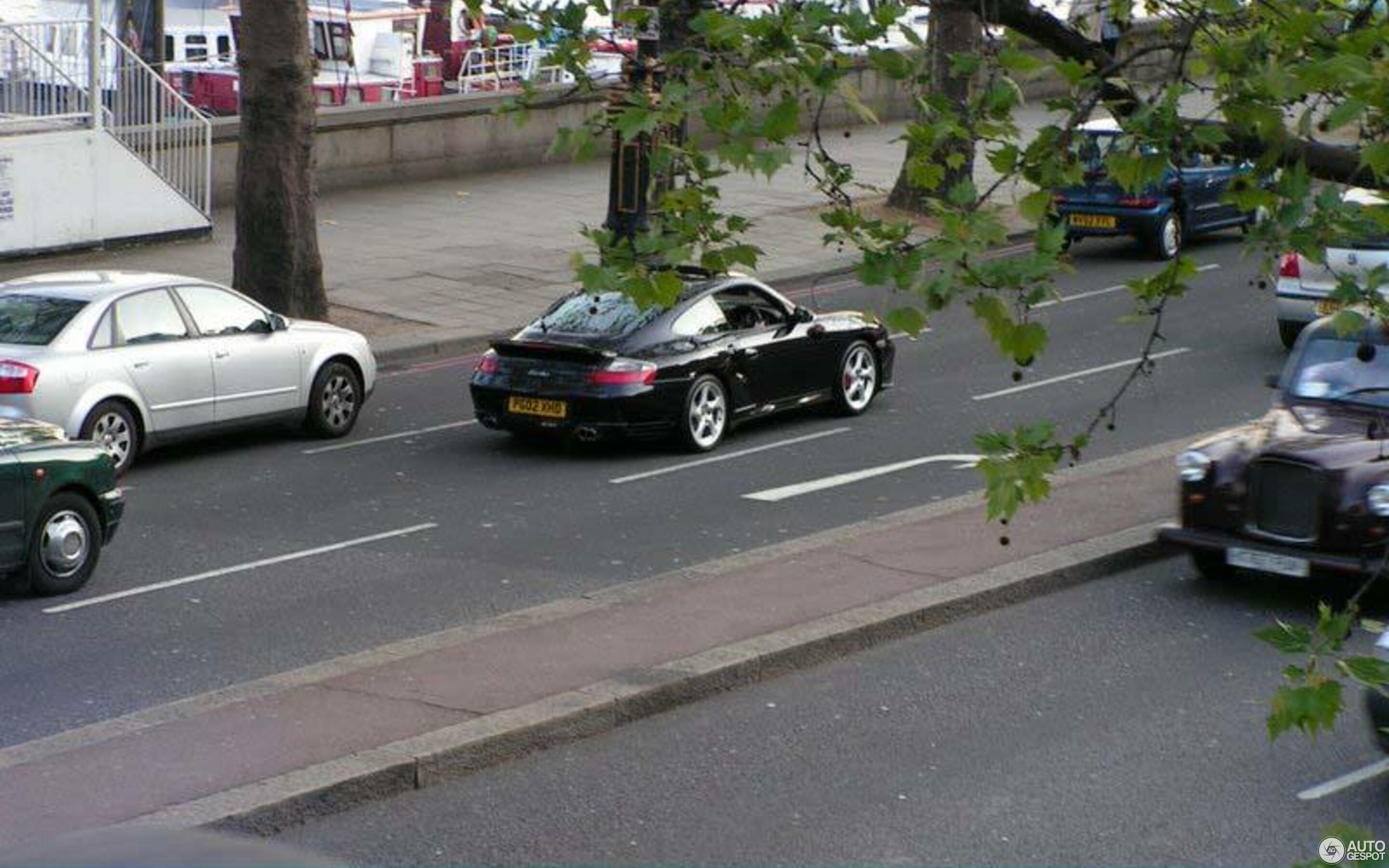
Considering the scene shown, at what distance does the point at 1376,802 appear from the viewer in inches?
368

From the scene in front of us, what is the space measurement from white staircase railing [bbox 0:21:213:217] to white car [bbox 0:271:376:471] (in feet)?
29.0

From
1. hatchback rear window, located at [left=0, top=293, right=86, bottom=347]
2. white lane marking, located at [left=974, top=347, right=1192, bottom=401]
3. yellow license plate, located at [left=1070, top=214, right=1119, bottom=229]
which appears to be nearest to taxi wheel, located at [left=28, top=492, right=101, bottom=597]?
hatchback rear window, located at [left=0, top=293, right=86, bottom=347]

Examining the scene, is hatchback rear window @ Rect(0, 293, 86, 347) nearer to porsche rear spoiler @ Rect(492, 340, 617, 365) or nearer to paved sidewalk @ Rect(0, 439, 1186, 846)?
porsche rear spoiler @ Rect(492, 340, 617, 365)

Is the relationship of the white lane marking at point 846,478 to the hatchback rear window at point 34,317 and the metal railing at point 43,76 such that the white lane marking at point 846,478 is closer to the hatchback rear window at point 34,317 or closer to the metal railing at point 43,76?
the hatchback rear window at point 34,317

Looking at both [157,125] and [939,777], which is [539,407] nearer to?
[939,777]

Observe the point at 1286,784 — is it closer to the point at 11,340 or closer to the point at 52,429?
the point at 52,429

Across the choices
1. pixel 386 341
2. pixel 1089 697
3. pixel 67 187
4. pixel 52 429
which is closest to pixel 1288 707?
pixel 1089 697

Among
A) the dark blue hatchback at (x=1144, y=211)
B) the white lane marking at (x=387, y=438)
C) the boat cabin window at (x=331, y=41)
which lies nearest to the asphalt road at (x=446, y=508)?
the white lane marking at (x=387, y=438)

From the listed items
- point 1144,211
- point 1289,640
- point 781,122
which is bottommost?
point 1144,211

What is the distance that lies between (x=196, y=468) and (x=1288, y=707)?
12.9 meters

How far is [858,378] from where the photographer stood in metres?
19.2

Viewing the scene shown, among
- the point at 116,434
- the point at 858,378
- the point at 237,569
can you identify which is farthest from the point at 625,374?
the point at 237,569

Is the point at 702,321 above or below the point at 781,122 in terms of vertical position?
below

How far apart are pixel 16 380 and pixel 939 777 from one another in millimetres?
8614
